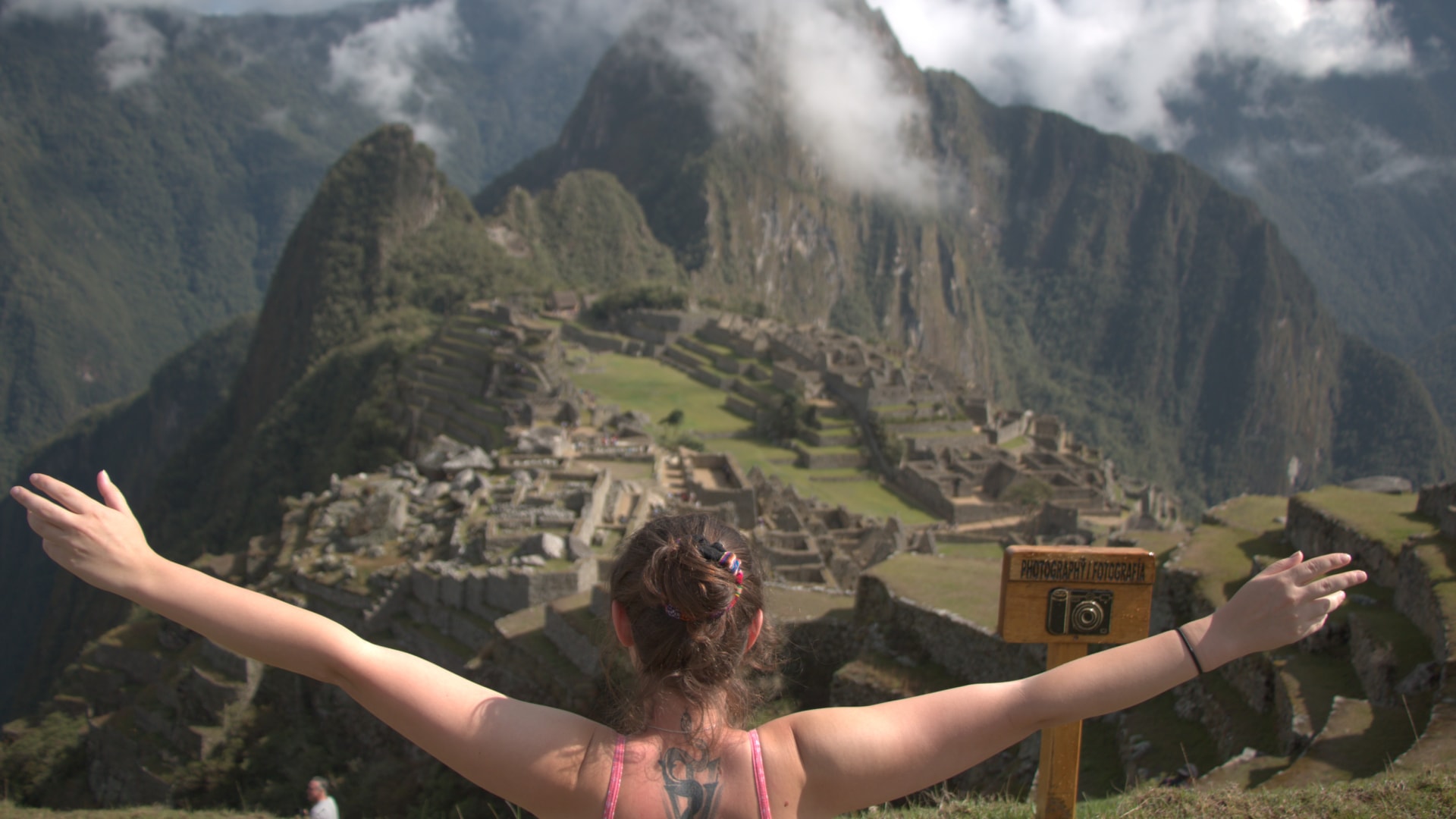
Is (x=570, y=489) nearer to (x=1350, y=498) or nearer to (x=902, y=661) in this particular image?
(x=902, y=661)

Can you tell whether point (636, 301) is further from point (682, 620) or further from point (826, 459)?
point (682, 620)

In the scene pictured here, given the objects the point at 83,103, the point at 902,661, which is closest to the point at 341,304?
the point at 902,661

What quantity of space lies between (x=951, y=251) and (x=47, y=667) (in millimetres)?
174733

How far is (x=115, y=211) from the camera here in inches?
5866

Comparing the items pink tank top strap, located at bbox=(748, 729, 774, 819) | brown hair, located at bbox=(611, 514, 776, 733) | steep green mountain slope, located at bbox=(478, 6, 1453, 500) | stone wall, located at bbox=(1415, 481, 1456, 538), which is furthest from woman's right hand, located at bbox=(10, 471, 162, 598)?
steep green mountain slope, located at bbox=(478, 6, 1453, 500)

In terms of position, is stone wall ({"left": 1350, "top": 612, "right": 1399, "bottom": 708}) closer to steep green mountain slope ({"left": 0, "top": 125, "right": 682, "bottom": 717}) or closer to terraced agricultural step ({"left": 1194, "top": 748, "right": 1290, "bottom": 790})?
terraced agricultural step ({"left": 1194, "top": 748, "right": 1290, "bottom": 790})

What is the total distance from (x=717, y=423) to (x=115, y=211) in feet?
462

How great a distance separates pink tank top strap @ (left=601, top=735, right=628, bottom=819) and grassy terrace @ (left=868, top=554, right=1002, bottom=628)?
29.4 feet

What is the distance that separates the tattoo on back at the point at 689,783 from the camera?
2578 millimetres

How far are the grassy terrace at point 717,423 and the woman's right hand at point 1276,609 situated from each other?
29.9m

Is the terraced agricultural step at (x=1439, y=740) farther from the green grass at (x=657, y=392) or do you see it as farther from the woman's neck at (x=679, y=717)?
the green grass at (x=657, y=392)

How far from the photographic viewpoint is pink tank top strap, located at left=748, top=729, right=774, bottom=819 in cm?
261

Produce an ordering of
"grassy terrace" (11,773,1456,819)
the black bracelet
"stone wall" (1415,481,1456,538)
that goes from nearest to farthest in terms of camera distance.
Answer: the black bracelet < "grassy terrace" (11,773,1456,819) < "stone wall" (1415,481,1456,538)

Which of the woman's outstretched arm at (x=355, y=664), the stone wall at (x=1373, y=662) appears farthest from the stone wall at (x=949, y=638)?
the woman's outstretched arm at (x=355, y=664)
